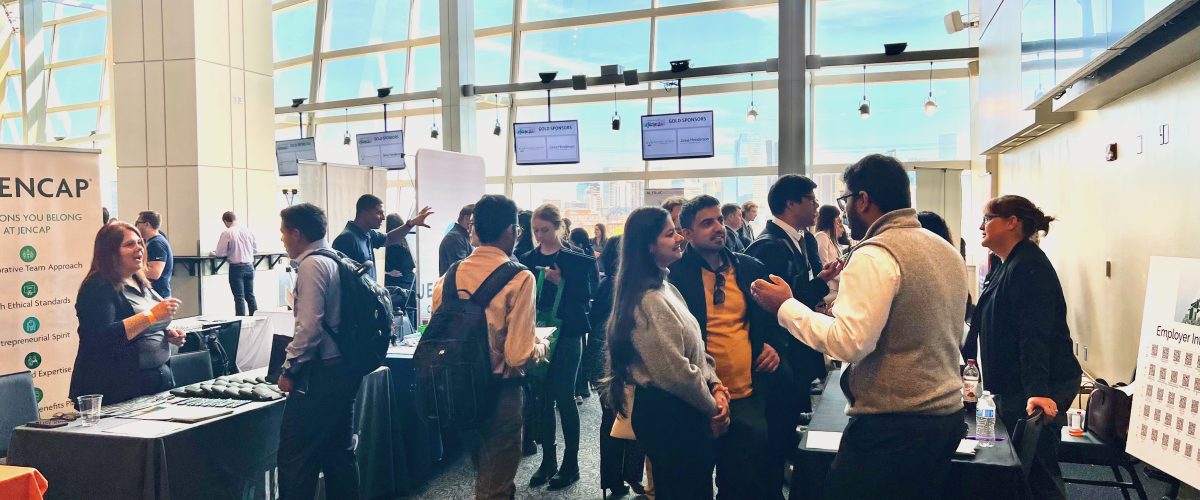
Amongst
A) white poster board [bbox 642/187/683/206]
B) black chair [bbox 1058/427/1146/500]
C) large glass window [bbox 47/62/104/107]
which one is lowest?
black chair [bbox 1058/427/1146/500]

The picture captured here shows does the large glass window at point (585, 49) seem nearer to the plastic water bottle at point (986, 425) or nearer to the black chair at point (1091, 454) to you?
the black chair at point (1091, 454)

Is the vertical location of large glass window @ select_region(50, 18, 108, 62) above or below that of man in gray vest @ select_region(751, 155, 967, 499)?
above

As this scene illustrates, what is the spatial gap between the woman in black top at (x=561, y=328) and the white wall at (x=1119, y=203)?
3.11 meters

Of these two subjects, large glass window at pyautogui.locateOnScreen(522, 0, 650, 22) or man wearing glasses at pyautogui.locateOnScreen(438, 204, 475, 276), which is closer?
man wearing glasses at pyautogui.locateOnScreen(438, 204, 475, 276)

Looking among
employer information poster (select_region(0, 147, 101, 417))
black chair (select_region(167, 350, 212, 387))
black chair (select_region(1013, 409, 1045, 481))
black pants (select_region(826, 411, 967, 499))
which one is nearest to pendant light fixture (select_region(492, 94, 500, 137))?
employer information poster (select_region(0, 147, 101, 417))

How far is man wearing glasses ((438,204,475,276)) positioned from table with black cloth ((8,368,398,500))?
2.08 meters

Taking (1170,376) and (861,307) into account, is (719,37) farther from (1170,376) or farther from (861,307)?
(861,307)

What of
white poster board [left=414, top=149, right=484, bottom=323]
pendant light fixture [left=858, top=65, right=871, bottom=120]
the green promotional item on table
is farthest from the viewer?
pendant light fixture [left=858, top=65, right=871, bottom=120]

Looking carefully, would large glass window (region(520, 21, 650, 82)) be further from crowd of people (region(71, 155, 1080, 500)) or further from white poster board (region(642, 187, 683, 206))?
crowd of people (region(71, 155, 1080, 500))

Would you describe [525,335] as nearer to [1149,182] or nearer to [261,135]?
[1149,182]

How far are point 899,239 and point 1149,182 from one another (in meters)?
3.49

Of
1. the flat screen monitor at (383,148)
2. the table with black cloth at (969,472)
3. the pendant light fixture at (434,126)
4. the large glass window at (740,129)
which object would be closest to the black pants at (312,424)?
the table with black cloth at (969,472)

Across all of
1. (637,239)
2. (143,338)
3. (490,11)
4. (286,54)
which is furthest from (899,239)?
(286,54)

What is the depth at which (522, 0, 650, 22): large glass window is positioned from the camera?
36.2ft
